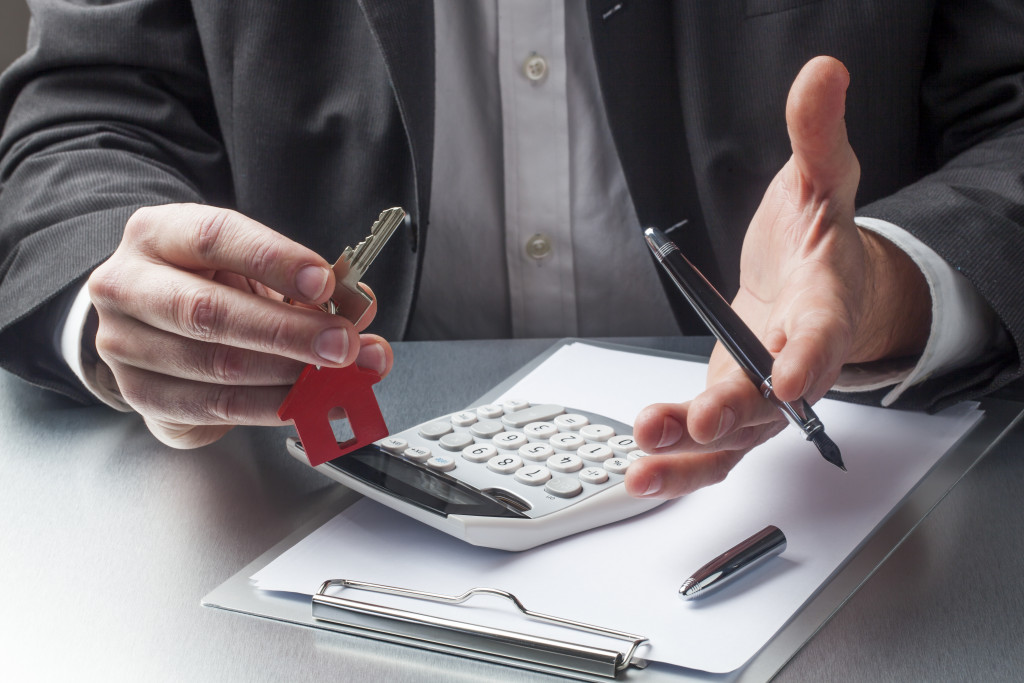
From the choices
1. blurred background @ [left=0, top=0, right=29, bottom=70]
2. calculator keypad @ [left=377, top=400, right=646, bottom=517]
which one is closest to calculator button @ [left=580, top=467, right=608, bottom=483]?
calculator keypad @ [left=377, top=400, right=646, bottom=517]

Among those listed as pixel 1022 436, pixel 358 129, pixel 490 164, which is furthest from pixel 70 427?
pixel 1022 436

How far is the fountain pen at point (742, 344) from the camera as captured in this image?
348 mm

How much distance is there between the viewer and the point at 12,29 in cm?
114

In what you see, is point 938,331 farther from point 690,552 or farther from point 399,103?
point 399,103

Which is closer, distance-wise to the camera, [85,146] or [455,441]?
[455,441]

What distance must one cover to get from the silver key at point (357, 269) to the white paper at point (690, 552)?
0.10 m

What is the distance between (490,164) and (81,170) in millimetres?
364

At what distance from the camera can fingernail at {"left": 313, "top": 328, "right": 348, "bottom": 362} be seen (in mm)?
338

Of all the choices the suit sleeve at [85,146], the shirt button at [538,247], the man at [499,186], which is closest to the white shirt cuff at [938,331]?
the man at [499,186]

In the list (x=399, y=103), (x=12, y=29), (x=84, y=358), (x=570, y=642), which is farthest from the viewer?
(x=12, y=29)

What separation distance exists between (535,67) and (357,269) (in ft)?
1.61

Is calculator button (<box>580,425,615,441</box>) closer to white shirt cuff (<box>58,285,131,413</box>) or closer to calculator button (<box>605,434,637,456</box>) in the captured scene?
calculator button (<box>605,434,637,456</box>)

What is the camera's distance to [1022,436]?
0.45 metres

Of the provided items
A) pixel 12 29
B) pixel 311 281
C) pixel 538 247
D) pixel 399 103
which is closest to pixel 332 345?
pixel 311 281
